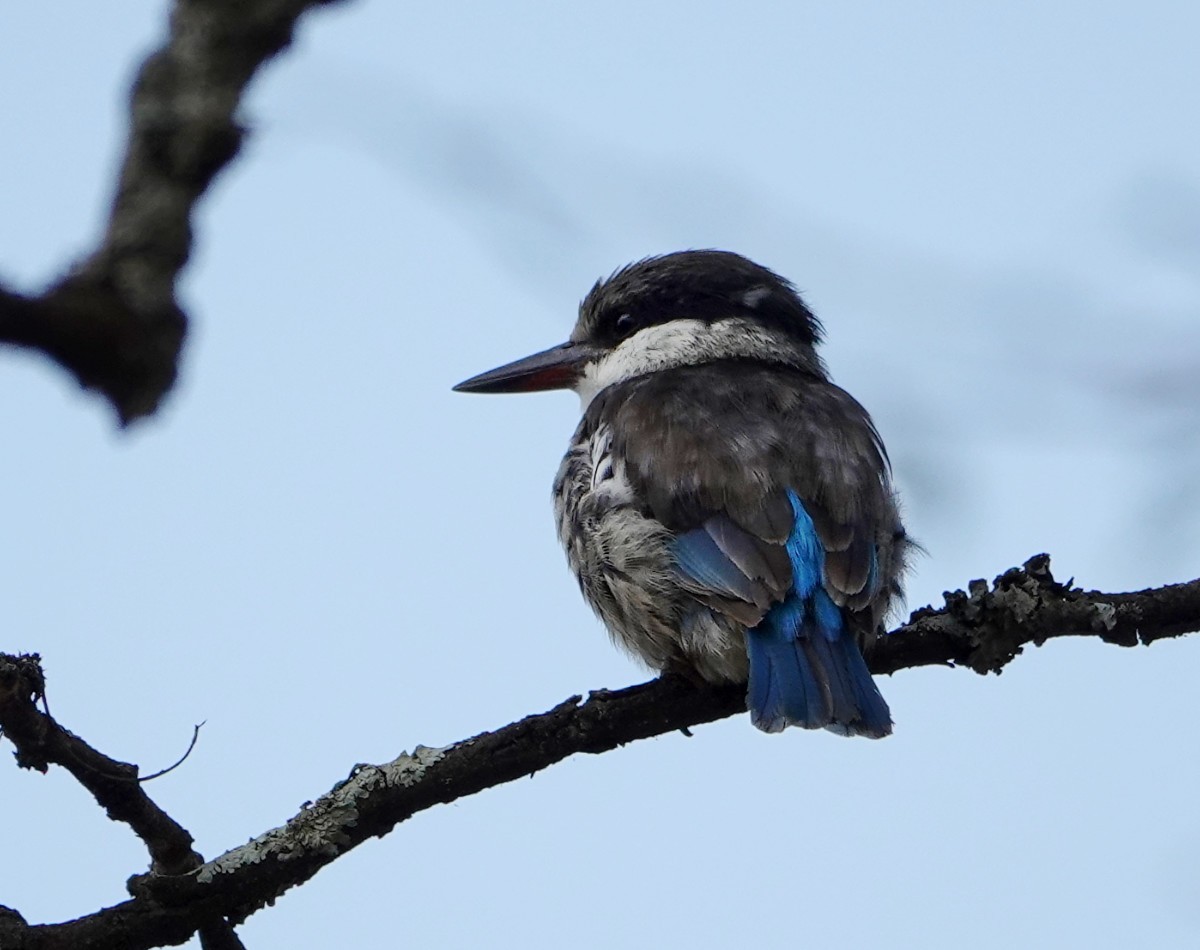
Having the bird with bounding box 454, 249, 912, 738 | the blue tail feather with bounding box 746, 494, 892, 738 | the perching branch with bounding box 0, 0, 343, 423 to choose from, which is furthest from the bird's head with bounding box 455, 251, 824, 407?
the perching branch with bounding box 0, 0, 343, 423

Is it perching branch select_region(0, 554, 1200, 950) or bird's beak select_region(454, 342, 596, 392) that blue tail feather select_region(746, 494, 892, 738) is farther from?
bird's beak select_region(454, 342, 596, 392)

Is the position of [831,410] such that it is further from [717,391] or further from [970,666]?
[970,666]

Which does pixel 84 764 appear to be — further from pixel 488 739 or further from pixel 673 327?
pixel 673 327

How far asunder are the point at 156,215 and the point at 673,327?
3.68 meters

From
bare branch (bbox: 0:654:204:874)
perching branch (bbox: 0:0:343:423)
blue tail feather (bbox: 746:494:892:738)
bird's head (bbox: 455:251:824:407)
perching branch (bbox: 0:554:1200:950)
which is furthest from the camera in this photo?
bird's head (bbox: 455:251:824:407)

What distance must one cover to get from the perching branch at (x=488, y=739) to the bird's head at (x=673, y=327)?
1.50 metres

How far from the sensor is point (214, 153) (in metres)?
1.15

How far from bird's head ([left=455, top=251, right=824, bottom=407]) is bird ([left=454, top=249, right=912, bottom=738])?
239mm

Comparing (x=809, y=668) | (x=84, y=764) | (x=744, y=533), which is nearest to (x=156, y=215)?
(x=84, y=764)

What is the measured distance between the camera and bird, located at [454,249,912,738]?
321cm

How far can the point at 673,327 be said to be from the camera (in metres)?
4.73

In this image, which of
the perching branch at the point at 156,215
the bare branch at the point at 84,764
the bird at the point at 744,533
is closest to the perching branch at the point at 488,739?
the bare branch at the point at 84,764

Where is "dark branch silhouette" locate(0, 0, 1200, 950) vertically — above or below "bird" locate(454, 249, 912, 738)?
below

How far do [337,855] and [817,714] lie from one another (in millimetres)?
976
